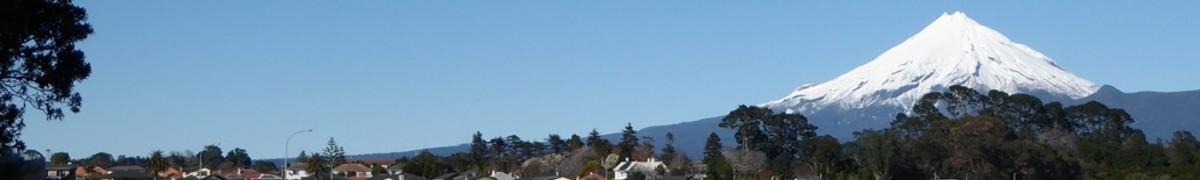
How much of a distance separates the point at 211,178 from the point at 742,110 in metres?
27.3

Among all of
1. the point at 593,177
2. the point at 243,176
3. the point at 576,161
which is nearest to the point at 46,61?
the point at 593,177

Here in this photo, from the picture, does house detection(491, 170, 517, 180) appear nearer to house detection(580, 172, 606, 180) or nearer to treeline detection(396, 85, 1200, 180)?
treeline detection(396, 85, 1200, 180)

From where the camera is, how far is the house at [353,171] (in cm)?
12244

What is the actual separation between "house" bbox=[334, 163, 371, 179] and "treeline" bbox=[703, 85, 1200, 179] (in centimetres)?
2378

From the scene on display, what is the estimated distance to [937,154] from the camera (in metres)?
89.5

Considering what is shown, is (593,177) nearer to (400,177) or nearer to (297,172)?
(400,177)

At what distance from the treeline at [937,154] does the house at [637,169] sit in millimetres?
2661

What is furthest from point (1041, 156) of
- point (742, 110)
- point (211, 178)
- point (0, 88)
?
point (0, 88)

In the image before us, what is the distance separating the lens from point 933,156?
89.4 meters

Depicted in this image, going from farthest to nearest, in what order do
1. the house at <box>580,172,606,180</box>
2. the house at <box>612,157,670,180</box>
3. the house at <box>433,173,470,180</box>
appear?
the house at <box>433,173,470,180</box> < the house at <box>612,157,670,180</box> < the house at <box>580,172,606,180</box>

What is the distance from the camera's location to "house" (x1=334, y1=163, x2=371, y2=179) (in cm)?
12244

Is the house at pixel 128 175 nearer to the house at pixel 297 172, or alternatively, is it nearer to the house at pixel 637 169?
the house at pixel 297 172

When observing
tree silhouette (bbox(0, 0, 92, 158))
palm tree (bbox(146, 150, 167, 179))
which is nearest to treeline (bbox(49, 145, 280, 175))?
palm tree (bbox(146, 150, 167, 179))

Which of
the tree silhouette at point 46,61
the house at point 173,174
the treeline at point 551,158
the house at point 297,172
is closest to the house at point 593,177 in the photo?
the treeline at point 551,158
